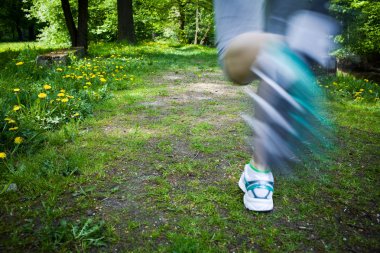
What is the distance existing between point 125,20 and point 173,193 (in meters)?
10.2

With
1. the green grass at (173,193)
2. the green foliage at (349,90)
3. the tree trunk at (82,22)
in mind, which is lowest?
the green grass at (173,193)

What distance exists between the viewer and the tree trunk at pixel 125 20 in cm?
1070

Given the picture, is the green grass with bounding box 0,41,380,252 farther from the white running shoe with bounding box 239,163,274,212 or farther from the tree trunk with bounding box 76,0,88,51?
the tree trunk with bounding box 76,0,88,51

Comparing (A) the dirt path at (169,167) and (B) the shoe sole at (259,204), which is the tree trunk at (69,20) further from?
(B) the shoe sole at (259,204)

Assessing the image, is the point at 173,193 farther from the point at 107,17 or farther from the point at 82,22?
the point at 107,17

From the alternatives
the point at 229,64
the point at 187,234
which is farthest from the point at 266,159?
the point at 187,234

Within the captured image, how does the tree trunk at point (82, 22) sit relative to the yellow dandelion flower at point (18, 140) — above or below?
above

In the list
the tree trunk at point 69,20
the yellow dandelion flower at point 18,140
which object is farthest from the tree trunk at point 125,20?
the yellow dandelion flower at point 18,140

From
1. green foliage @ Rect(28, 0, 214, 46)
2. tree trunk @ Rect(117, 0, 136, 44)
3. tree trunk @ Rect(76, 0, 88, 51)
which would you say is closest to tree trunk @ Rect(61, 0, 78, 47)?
tree trunk @ Rect(76, 0, 88, 51)

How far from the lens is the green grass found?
4.60 feet

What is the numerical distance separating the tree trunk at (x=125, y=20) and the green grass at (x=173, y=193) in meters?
8.62

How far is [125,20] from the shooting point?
35.7 feet

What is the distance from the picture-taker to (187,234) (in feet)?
4.76

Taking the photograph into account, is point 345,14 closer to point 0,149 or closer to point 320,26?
point 320,26
